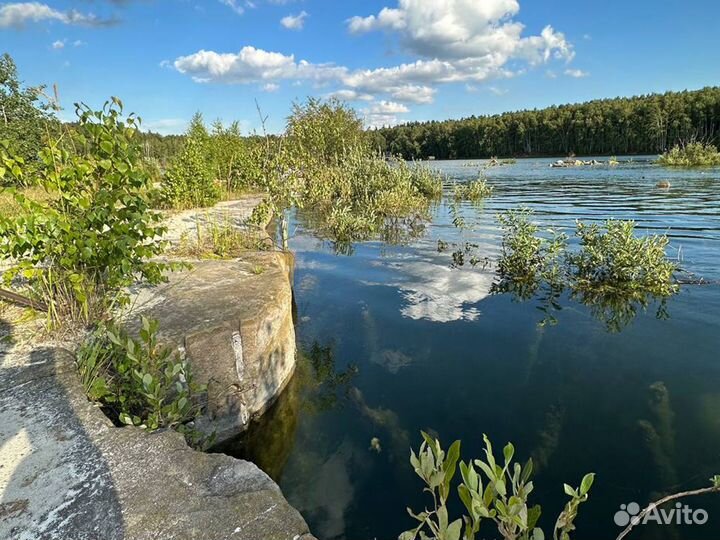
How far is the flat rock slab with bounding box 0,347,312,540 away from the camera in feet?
6.46

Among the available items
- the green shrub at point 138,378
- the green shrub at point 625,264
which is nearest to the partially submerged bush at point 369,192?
the green shrub at point 625,264

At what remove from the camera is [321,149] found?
2158 cm

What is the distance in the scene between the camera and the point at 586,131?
7844 cm

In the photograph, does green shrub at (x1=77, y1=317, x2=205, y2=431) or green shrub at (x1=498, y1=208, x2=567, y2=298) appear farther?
green shrub at (x1=498, y1=208, x2=567, y2=298)

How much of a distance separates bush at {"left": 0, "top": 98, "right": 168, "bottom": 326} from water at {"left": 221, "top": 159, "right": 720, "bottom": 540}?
2068mm

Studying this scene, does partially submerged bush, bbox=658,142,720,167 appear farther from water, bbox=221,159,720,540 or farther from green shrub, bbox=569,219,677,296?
green shrub, bbox=569,219,677,296

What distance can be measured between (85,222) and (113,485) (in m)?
2.54

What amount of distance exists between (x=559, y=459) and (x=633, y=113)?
83.9 meters

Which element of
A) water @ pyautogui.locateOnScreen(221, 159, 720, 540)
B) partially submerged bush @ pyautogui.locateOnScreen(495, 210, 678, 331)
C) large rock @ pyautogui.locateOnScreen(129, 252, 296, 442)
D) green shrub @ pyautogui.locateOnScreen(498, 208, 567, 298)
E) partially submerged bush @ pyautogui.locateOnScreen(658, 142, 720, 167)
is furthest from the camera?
partially submerged bush @ pyautogui.locateOnScreen(658, 142, 720, 167)

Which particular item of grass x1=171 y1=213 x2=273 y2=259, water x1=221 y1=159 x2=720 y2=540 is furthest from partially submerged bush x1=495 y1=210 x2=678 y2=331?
grass x1=171 y1=213 x2=273 y2=259

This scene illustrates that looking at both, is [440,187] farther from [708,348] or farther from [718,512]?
[718,512]

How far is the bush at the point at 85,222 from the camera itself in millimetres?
3705

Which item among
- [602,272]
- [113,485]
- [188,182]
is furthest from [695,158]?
[113,485]

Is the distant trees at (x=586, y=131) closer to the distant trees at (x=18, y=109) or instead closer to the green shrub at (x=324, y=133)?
the green shrub at (x=324, y=133)
